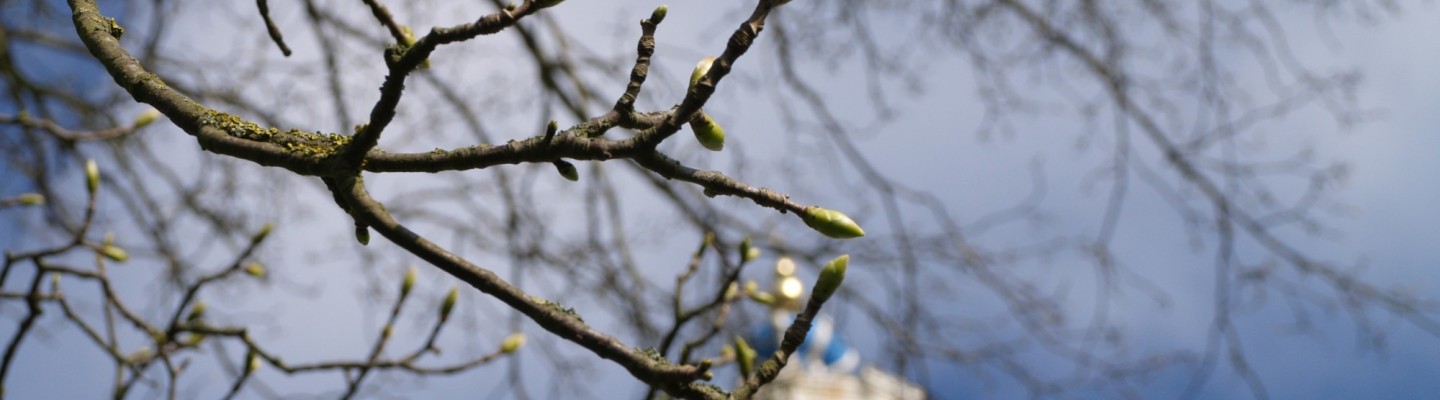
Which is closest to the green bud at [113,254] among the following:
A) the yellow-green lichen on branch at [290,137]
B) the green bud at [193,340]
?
the green bud at [193,340]

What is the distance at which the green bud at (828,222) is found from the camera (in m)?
1.07

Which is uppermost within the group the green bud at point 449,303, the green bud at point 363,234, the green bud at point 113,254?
the green bud at point 113,254

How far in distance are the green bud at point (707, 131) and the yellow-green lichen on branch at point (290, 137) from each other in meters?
0.36

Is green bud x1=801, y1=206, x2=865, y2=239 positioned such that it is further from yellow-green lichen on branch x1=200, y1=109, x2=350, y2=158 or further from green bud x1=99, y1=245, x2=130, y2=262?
green bud x1=99, y1=245, x2=130, y2=262

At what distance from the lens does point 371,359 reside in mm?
2189

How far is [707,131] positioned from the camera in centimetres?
113

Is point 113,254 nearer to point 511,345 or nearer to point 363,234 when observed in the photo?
point 511,345

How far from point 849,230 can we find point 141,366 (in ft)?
6.91

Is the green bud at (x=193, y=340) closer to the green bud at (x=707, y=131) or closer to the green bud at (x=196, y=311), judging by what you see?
the green bud at (x=196, y=311)

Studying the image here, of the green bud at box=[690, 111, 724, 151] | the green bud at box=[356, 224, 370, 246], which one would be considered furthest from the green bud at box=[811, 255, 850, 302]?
the green bud at box=[356, 224, 370, 246]

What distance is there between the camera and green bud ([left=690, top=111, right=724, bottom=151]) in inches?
44.3

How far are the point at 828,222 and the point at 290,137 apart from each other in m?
0.55

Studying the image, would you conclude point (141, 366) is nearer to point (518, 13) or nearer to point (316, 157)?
point (316, 157)

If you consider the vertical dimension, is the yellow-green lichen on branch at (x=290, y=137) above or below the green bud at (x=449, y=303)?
below
